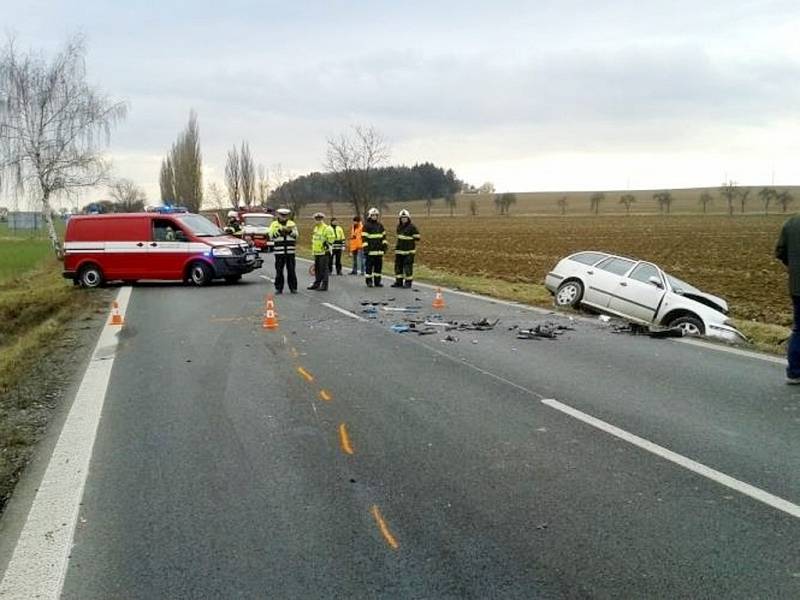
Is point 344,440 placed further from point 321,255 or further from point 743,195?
point 743,195

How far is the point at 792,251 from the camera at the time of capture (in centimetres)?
738

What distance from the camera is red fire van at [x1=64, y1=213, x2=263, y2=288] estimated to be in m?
18.7

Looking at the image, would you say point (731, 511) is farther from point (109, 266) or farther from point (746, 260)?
point (746, 260)

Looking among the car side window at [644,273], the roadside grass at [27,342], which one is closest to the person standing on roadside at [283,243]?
the roadside grass at [27,342]

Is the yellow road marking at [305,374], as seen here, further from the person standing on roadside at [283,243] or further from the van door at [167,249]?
the van door at [167,249]

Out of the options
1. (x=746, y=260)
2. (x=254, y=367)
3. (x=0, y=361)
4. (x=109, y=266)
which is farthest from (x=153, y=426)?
(x=746, y=260)

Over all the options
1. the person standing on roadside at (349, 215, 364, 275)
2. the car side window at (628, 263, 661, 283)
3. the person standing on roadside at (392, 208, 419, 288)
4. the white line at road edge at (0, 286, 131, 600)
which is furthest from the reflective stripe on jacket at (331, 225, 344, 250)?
the white line at road edge at (0, 286, 131, 600)

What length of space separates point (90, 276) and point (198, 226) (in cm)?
299

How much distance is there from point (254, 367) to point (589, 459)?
431 centimetres

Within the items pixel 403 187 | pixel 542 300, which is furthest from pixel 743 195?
pixel 542 300

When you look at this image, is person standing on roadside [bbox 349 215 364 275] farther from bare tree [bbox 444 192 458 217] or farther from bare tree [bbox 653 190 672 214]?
bare tree [bbox 444 192 458 217]

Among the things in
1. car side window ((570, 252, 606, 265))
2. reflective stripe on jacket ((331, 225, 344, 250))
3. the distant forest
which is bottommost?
car side window ((570, 252, 606, 265))

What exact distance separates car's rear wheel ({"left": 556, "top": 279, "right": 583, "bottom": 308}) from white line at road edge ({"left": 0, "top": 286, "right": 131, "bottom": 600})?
976cm

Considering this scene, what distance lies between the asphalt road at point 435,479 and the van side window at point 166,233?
409 inches
